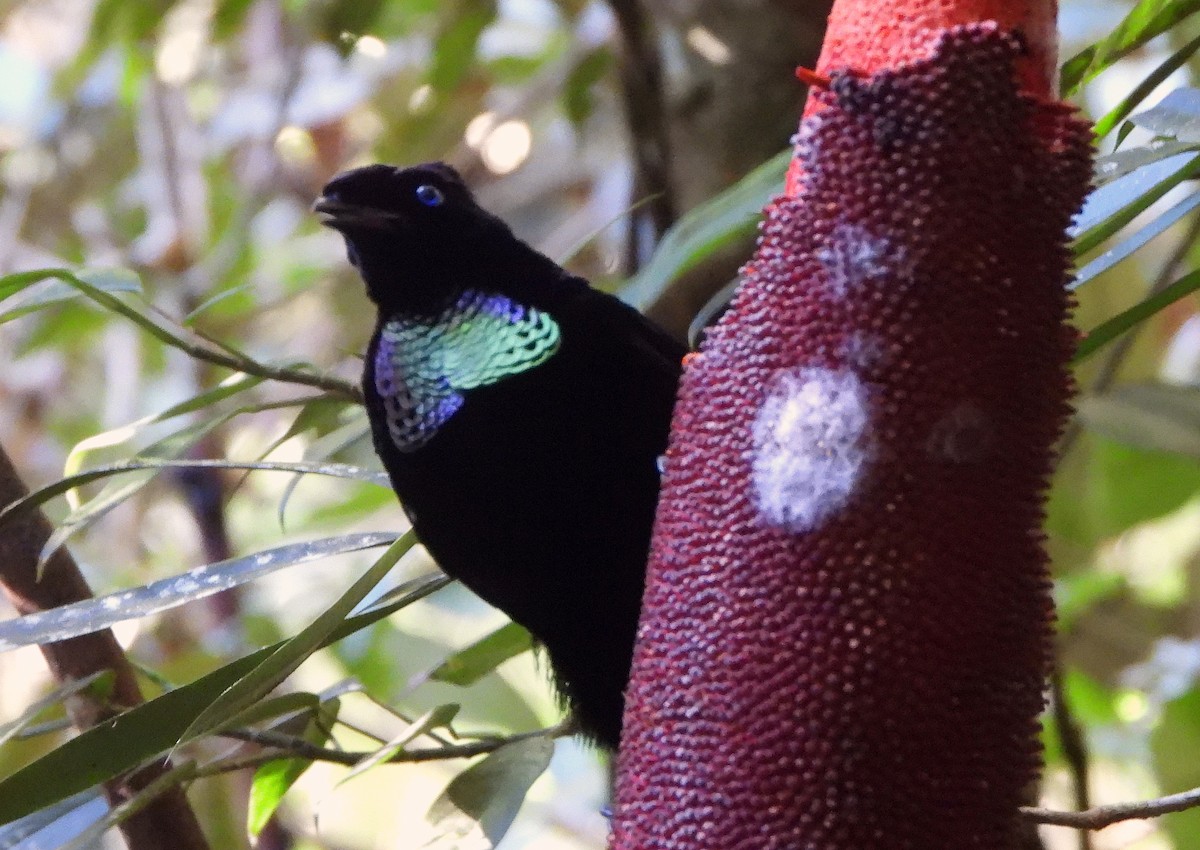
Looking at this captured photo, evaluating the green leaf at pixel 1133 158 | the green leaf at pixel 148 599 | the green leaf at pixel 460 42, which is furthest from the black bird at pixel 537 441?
the green leaf at pixel 460 42

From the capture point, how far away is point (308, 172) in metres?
3.12

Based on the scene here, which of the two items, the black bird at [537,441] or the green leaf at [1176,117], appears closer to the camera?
the green leaf at [1176,117]

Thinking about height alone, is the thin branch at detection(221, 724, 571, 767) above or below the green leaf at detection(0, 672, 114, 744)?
below

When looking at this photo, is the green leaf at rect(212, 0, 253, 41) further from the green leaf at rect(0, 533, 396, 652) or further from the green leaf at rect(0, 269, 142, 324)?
the green leaf at rect(0, 533, 396, 652)

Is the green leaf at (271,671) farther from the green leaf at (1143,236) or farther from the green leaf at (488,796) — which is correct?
the green leaf at (1143,236)

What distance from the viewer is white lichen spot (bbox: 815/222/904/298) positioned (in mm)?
641

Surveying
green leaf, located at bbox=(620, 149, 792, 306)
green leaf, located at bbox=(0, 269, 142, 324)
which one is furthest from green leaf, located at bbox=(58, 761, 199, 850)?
green leaf, located at bbox=(620, 149, 792, 306)

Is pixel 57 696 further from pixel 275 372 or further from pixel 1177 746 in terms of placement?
pixel 1177 746

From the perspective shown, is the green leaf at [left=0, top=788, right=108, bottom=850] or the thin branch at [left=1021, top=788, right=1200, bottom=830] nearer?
the thin branch at [left=1021, top=788, right=1200, bottom=830]

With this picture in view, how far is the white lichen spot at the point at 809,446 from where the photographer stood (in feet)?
2.07

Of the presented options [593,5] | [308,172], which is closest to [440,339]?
[593,5]

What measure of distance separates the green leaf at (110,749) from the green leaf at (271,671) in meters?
0.02

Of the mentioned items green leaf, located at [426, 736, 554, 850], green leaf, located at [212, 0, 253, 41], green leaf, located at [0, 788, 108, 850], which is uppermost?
green leaf, located at [212, 0, 253, 41]

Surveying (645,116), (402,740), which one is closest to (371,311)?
(645,116)
